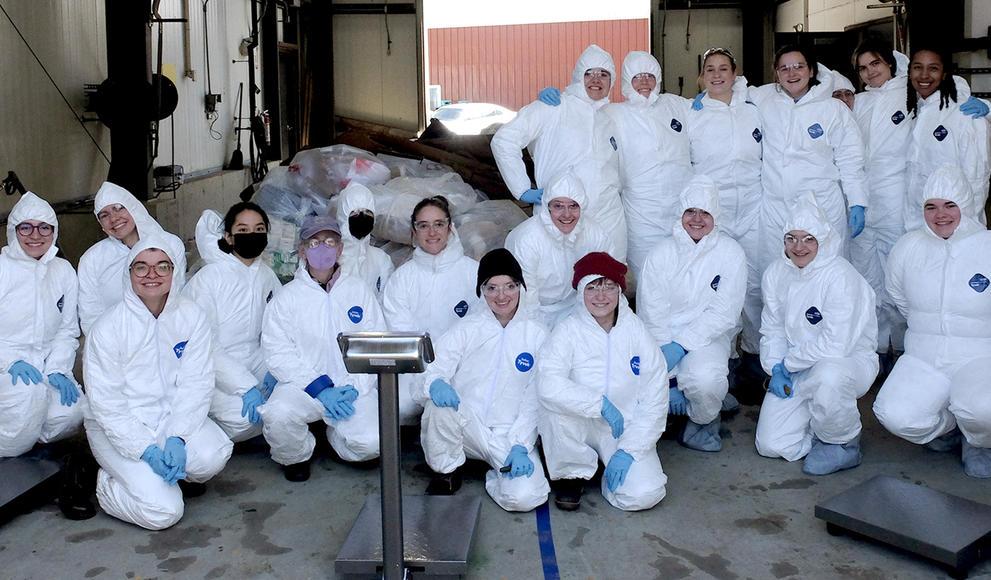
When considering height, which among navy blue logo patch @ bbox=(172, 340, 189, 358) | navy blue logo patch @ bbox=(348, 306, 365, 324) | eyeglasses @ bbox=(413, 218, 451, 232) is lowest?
navy blue logo patch @ bbox=(172, 340, 189, 358)

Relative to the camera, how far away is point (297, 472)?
382cm

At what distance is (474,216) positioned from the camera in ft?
19.4

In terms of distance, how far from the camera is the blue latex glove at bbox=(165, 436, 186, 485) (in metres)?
3.32

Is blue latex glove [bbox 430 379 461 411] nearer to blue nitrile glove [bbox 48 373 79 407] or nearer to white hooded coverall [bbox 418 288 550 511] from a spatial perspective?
white hooded coverall [bbox 418 288 550 511]

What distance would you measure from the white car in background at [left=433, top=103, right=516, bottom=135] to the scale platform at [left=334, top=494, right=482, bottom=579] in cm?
1030

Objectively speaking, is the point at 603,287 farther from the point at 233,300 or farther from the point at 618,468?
the point at 233,300

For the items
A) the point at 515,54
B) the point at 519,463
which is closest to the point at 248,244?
the point at 519,463

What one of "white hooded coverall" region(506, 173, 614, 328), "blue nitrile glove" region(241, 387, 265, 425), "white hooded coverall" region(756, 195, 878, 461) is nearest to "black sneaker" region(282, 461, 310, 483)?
"blue nitrile glove" region(241, 387, 265, 425)

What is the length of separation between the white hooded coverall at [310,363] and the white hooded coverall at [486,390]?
1.16 feet

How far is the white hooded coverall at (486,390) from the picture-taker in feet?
11.8

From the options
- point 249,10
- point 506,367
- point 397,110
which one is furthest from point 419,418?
point 397,110

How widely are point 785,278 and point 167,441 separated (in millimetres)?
2638

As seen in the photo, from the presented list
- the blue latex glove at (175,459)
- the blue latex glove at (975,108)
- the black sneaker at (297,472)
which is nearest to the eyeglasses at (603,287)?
the black sneaker at (297,472)

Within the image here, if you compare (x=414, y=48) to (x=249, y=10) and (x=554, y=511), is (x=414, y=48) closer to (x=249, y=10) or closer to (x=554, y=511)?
(x=249, y=10)
